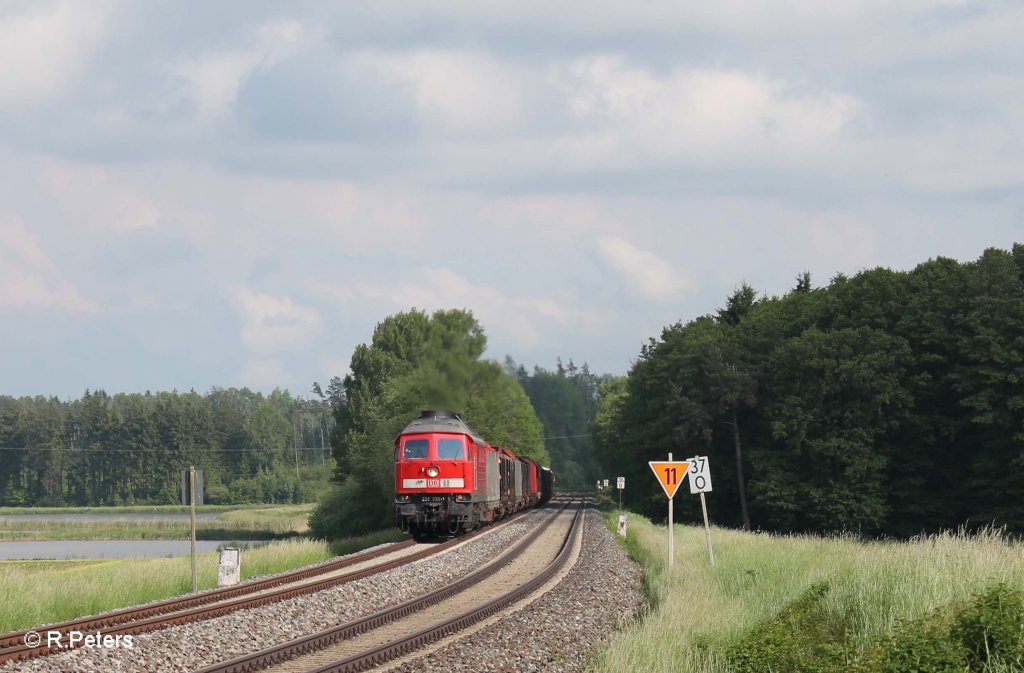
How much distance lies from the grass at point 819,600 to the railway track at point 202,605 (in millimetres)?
6622

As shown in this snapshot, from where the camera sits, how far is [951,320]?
189 ft

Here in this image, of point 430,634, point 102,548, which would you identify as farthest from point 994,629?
point 102,548

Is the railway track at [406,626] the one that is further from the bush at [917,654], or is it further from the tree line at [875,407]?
the tree line at [875,407]

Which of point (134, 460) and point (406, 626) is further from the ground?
point (134, 460)

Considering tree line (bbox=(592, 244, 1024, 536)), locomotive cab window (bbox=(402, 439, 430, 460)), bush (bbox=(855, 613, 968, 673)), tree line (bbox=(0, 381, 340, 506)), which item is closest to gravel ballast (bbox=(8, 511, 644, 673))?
bush (bbox=(855, 613, 968, 673))

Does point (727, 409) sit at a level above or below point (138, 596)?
above

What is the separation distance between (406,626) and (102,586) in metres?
7.39

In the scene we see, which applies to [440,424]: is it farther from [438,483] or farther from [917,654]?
[917,654]

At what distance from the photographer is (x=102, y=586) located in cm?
2134

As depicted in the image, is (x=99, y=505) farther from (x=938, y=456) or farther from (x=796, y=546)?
(x=796, y=546)

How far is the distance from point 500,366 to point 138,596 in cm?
5623

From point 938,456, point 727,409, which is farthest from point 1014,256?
point 727,409

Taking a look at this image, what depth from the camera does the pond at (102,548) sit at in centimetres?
6259

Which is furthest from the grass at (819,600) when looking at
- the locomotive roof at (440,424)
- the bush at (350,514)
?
the bush at (350,514)
